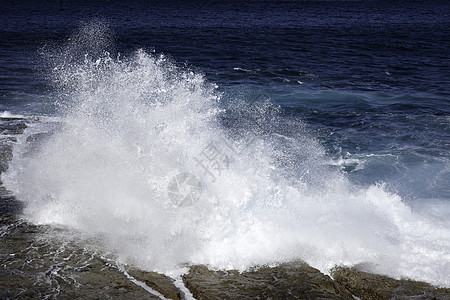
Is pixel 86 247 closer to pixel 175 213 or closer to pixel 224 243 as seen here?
pixel 175 213

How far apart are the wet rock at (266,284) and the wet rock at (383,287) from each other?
0.72 ft

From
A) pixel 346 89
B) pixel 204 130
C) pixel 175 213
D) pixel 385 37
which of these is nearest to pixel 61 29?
pixel 385 37

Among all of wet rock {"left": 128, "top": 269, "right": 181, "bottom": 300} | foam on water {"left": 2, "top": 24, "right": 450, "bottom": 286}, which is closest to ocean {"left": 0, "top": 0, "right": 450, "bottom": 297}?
foam on water {"left": 2, "top": 24, "right": 450, "bottom": 286}

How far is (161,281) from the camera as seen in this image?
6.96 m

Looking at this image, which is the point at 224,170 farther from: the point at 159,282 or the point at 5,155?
the point at 5,155

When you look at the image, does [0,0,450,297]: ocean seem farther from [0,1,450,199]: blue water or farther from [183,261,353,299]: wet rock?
[183,261,353,299]: wet rock

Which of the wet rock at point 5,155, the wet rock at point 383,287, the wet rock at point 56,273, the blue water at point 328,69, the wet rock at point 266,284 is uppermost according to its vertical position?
the blue water at point 328,69

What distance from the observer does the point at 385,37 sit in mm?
34219

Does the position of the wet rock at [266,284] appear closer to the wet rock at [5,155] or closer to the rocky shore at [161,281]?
the rocky shore at [161,281]

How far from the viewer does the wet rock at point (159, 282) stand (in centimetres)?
667

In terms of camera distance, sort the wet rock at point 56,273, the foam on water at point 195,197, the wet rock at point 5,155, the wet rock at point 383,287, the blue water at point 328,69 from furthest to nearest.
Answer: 1. the blue water at point 328,69
2. the wet rock at point 5,155
3. the foam on water at point 195,197
4. the wet rock at point 383,287
5. the wet rock at point 56,273

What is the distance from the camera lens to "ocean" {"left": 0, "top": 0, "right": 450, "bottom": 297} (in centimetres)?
782

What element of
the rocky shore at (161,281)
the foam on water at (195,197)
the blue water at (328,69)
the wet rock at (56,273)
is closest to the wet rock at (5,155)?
the foam on water at (195,197)

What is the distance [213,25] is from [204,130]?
32.2 m
